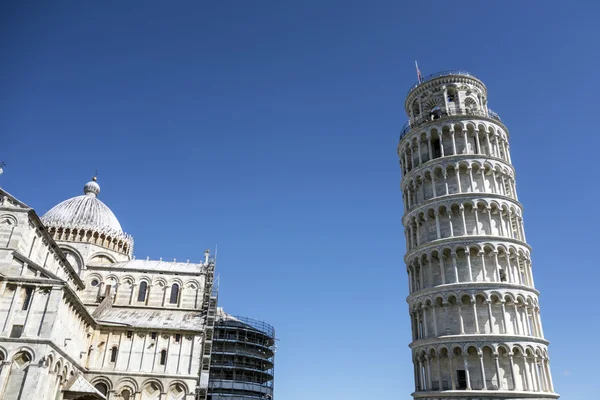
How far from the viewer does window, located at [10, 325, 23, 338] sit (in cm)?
2694

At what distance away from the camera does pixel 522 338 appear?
3141 cm

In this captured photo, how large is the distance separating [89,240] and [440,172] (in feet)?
108

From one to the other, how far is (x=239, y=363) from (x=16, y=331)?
23.3 meters

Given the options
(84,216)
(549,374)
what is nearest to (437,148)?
(549,374)

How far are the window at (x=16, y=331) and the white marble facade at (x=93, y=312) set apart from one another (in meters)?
0.06

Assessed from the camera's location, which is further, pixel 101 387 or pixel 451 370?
pixel 101 387

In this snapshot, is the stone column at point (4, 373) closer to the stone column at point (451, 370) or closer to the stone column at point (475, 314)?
the stone column at point (451, 370)

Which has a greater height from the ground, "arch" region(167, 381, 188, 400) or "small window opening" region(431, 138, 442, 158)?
"small window opening" region(431, 138, 442, 158)

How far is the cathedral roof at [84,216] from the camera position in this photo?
46.1 metres

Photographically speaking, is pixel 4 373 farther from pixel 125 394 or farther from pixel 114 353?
pixel 114 353

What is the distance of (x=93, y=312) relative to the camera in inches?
1591

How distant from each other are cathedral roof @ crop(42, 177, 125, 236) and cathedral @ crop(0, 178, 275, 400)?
100 mm

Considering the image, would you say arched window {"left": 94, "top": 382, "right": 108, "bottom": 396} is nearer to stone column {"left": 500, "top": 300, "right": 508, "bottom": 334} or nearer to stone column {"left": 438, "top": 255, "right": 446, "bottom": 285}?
stone column {"left": 438, "top": 255, "right": 446, "bottom": 285}

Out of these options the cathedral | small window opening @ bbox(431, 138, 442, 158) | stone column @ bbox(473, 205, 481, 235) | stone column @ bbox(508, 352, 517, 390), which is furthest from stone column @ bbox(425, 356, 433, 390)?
the cathedral
